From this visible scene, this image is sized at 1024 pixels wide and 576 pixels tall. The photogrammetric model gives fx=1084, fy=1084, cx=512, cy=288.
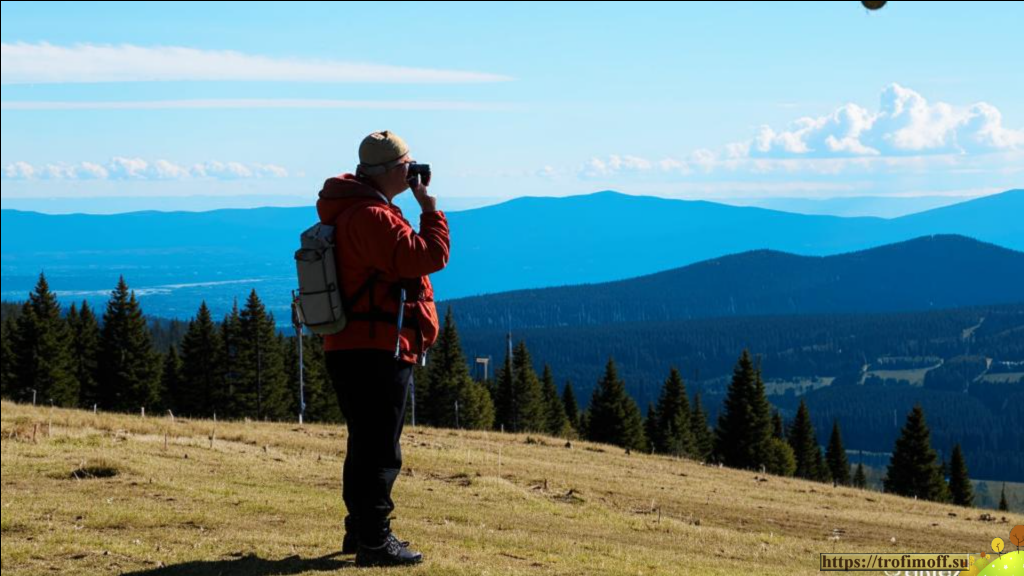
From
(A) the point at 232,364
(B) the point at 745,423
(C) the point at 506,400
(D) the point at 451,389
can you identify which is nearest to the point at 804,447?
(B) the point at 745,423

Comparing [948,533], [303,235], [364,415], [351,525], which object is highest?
[303,235]

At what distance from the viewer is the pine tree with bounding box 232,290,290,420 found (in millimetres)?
84125

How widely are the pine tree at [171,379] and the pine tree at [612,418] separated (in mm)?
35381

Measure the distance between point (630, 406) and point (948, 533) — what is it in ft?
248

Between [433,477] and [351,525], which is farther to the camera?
[433,477]

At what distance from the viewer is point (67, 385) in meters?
81.6

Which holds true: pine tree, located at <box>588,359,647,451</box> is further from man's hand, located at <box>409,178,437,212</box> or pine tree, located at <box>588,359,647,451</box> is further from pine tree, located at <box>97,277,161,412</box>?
man's hand, located at <box>409,178,437,212</box>

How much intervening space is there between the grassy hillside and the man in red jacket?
1.26 meters

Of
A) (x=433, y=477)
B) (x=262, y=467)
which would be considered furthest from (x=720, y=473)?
(x=262, y=467)

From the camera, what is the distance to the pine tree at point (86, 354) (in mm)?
84562

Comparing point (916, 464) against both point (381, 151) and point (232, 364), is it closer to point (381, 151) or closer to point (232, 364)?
point (232, 364)

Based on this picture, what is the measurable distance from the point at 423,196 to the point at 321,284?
3.85 feet

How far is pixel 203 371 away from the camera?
85250 millimetres

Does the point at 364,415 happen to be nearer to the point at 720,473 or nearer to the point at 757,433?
the point at 720,473
